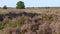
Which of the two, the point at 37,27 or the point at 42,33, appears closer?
the point at 42,33

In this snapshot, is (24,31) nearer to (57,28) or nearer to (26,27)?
(26,27)

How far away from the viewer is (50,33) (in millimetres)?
14008

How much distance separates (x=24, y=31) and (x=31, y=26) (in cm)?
61

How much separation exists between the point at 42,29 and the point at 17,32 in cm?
118

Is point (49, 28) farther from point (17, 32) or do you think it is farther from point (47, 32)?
point (17, 32)

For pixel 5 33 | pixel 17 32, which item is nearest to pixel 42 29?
pixel 17 32

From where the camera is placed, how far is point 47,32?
557 inches

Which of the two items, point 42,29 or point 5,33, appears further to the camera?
point 5,33

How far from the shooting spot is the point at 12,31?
1482 centimetres

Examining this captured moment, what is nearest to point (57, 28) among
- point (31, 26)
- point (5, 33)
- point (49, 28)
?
point (49, 28)

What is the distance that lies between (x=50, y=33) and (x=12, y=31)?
195 centimetres

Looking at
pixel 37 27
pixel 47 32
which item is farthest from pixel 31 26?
pixel 47 32

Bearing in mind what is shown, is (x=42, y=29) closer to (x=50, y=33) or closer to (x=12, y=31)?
(x=50, y=33)

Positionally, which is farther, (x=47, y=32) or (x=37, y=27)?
(x=37, y=27)
